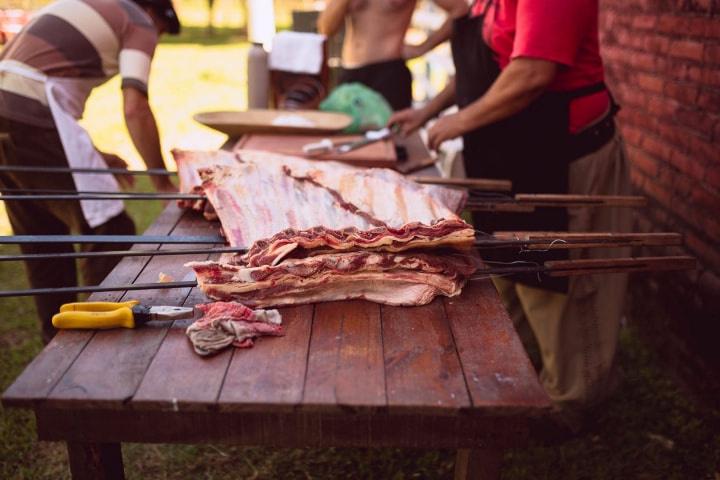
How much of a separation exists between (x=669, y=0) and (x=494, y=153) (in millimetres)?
1379

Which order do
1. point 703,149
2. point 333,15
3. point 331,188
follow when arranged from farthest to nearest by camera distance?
point 333,15 → point 703,149 → point 331,188

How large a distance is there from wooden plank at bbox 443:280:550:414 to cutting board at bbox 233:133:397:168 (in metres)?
1.22

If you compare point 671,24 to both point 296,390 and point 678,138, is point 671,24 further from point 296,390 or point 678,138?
point 296,390

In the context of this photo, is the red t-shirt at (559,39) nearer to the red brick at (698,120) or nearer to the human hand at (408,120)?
the red brick at (698,120)

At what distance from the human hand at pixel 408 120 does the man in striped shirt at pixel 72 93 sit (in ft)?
4.22

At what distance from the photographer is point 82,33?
2969 mm

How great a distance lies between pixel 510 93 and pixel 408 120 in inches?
39.8

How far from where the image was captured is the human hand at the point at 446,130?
2758mm

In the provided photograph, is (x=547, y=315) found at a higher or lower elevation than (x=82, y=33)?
lower

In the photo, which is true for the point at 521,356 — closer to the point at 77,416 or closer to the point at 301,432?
the point at 301,432

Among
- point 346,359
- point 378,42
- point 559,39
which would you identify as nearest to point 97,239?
point 346,359

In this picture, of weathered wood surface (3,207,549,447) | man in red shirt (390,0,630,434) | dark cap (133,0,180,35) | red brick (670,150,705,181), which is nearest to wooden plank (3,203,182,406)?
weathered wood surface (3,207,549,447)

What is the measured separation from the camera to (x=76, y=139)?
298 cm

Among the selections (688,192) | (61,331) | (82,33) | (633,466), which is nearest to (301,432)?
(61,331)
